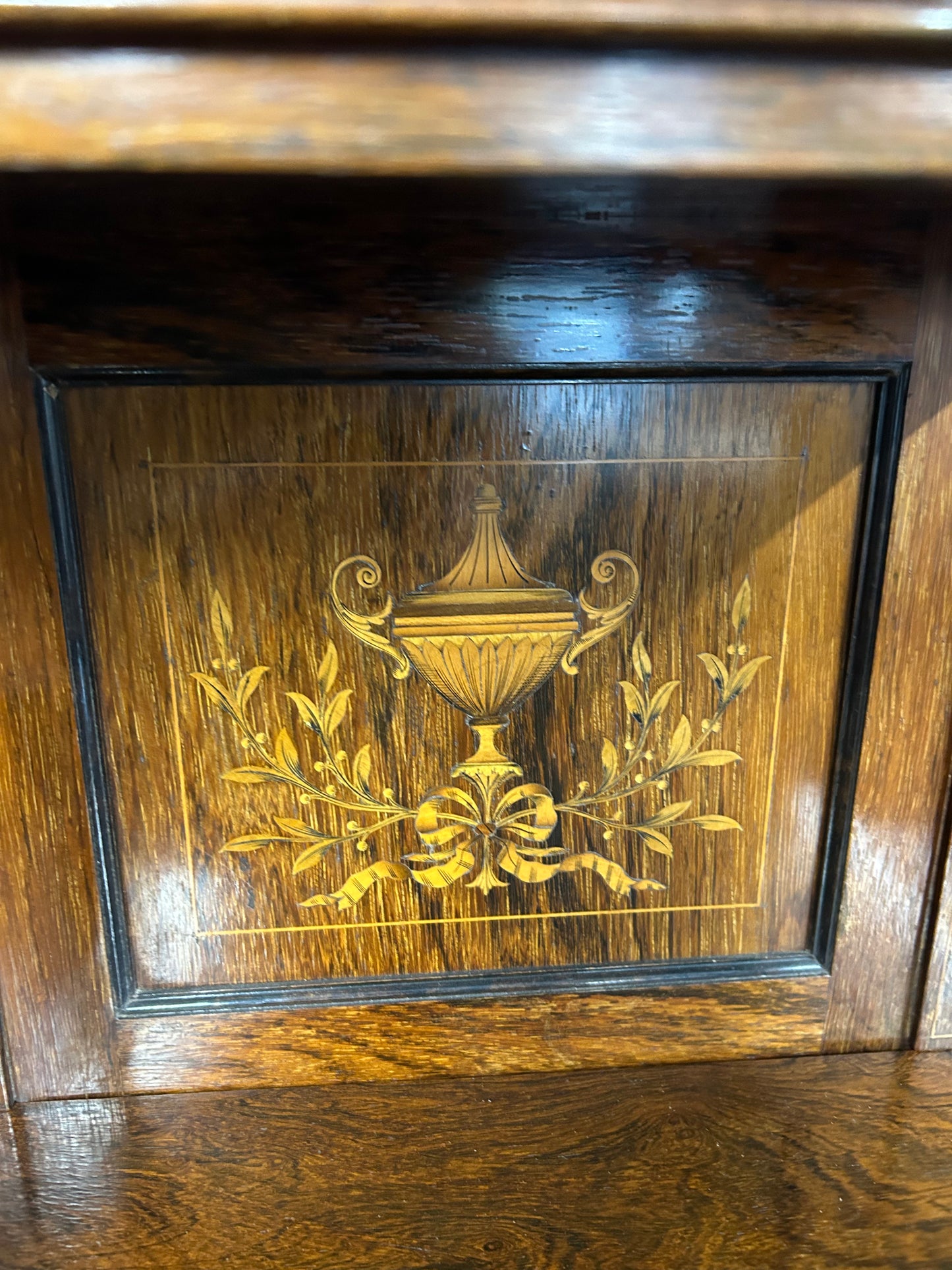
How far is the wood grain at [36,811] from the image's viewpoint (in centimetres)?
47

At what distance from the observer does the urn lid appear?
0.52 meters

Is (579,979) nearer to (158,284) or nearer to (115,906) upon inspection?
(115,906)

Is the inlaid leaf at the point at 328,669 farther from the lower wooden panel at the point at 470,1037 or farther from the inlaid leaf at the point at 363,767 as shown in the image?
the lower wooden panel at the point at 470,1037

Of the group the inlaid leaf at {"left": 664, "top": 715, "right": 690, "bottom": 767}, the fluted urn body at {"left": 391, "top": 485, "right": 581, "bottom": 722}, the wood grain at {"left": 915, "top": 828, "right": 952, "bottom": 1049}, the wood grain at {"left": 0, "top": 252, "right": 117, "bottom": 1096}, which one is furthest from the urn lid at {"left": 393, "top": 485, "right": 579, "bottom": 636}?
the wood grain at {"left": 915, "top": 828, "right": 952, "bottom": 1049}

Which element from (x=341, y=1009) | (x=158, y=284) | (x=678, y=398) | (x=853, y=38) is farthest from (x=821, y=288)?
(x=341, y=1009)

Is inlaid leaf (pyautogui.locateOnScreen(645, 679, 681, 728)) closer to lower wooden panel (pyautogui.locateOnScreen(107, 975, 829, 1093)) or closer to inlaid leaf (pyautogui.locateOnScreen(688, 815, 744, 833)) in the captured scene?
inlaid leaf (pyautogui.locateOnScreen(688, 815, 744, 833))

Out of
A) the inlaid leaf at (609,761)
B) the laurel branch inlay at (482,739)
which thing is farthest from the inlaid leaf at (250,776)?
the inlaid leaf at (609,761)

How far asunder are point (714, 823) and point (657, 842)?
0.04 m

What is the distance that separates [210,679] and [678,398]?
32 centimetres

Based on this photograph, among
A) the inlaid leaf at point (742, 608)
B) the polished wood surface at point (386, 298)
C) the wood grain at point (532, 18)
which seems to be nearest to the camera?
the wood grain at point (532, 18)

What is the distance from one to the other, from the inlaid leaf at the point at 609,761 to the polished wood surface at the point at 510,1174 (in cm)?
20

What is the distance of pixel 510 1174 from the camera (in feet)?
1.61

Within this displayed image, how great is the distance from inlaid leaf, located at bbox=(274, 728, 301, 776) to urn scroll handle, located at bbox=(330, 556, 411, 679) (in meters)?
0.08

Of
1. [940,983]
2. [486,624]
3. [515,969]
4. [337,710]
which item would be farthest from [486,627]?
[940,983]
